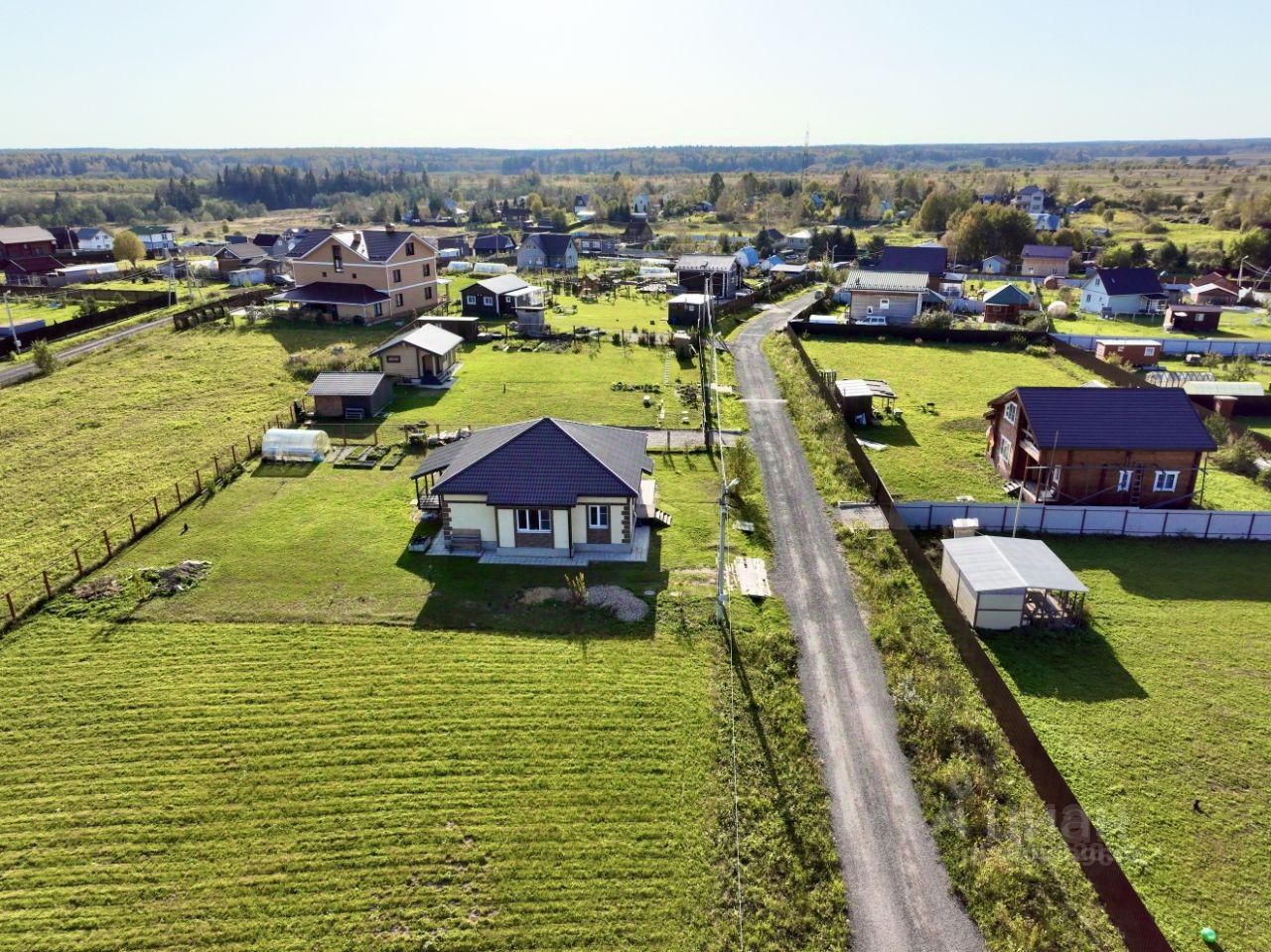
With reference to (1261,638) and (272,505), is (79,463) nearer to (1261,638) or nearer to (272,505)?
(272,505)

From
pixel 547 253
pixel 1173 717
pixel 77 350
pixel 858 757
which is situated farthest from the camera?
pixel 547 253

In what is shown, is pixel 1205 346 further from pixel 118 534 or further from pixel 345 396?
pixel 118 534

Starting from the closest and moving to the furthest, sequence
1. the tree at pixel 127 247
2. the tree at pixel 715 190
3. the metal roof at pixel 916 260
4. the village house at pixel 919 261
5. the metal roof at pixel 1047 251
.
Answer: the village house at pixel 919 261 → the metal roof at pixel 916 260 → the metal roof at pixel 1047 251 → the tree at pixel 127 247 → the tree at pixel 715 190

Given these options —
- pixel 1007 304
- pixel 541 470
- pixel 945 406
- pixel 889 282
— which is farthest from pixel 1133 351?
pixel 541 470

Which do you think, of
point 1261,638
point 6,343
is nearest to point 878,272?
point 1261,638

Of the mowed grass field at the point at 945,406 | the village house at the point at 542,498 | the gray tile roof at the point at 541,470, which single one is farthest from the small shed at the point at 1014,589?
the gray tile roof at the point at 541,470

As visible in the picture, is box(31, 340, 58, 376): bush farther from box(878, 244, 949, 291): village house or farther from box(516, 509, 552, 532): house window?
box(878, 244, 949, 291): village house

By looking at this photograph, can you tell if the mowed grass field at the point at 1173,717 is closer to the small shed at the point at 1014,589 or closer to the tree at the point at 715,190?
the small shed at the point at 1014,589
